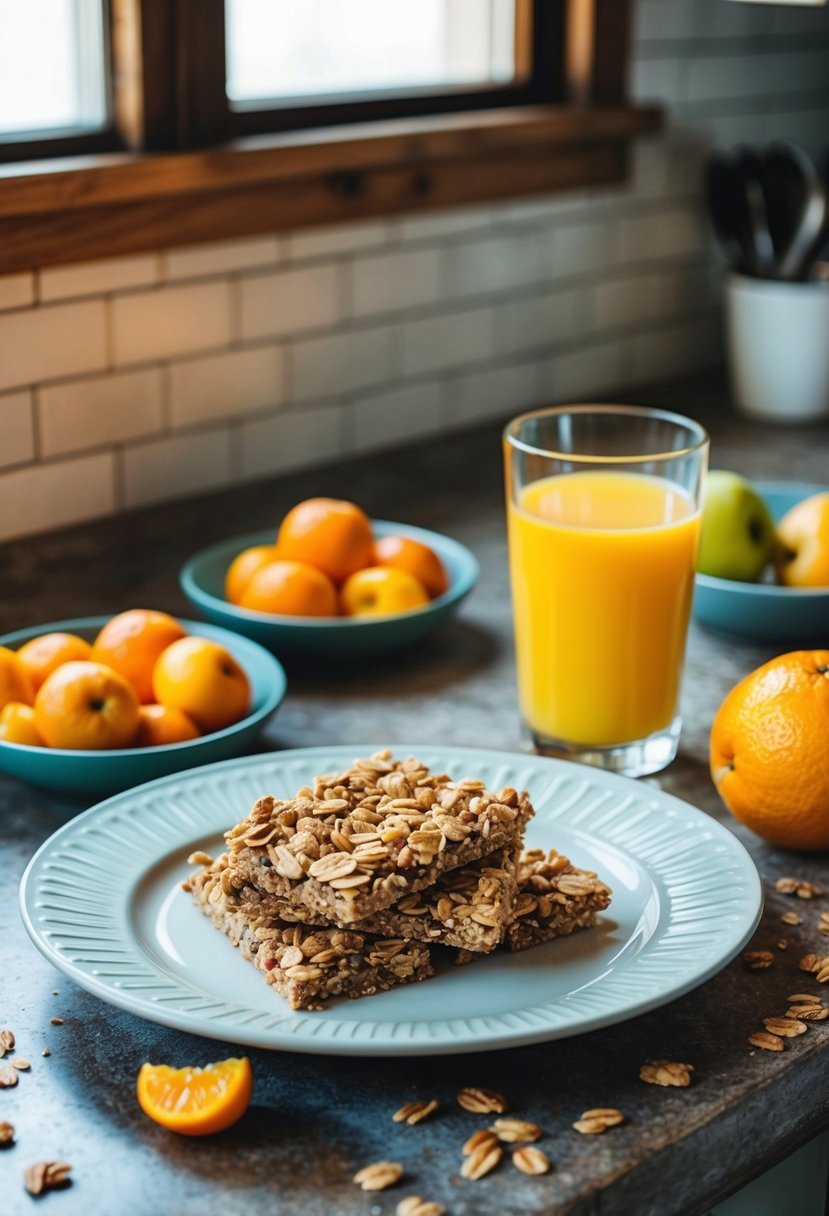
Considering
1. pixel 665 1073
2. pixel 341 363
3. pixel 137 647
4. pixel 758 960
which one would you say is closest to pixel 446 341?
pixel 341 363

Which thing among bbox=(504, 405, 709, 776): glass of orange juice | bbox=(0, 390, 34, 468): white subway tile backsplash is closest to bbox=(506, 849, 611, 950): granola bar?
bbox=(504, 405, 709, 776): glass of orange juice

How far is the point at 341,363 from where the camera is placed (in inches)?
75.2

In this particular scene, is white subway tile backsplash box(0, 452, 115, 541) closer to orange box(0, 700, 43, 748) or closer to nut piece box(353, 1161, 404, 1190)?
orange box(0, 700, 43, 748)

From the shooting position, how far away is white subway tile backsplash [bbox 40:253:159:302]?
156cm

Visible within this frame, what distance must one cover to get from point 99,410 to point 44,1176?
1.05 metres

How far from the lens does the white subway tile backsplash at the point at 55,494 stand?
1595 mm

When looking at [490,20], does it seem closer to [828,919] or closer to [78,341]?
[78,341]

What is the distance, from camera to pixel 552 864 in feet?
3.01

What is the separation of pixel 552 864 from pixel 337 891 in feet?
0.53

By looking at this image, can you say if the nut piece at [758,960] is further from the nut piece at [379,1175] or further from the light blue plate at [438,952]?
the nut piece at [379,1175]

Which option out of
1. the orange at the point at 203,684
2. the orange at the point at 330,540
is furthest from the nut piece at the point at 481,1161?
the orange at the point at 330,540

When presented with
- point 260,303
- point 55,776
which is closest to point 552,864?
point 55,776

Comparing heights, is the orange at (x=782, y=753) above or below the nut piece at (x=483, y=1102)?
above

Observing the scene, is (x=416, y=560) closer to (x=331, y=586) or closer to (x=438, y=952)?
(x=331, y=586)
